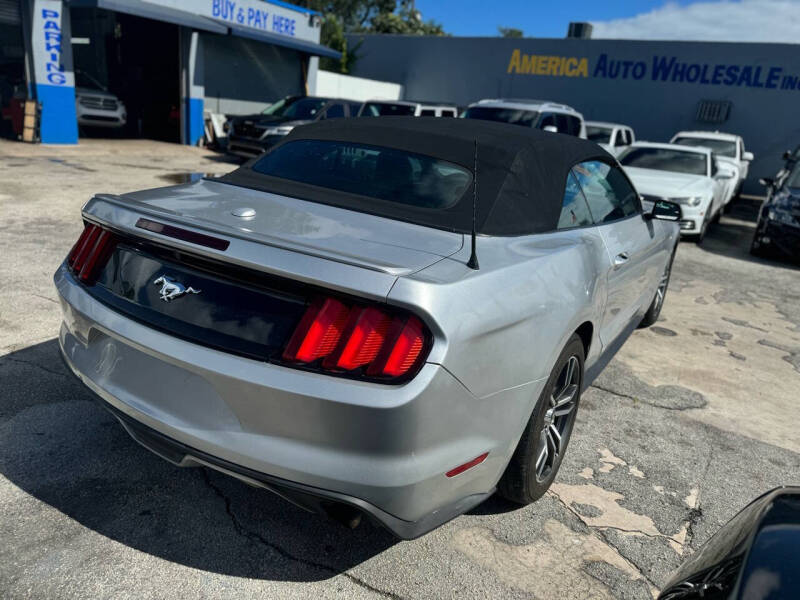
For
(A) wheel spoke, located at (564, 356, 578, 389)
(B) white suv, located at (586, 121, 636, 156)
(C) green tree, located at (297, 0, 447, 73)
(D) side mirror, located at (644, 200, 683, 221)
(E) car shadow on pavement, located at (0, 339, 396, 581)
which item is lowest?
(E) car shadow on pavement, located at (0, 339, 396, 581)

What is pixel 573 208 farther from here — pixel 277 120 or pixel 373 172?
pixel 277 120

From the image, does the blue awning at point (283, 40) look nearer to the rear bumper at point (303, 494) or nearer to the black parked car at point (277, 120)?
the black parked car at point (277, 120)

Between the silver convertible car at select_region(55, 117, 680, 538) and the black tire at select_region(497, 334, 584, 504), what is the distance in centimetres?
1

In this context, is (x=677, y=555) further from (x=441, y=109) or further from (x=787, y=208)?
(x=441, y=109)

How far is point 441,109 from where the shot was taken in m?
14.7

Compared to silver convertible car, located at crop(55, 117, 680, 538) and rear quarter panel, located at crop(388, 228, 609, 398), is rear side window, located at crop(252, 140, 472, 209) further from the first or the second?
rear quarter panel, located at crop(388, 228, 609, 398)

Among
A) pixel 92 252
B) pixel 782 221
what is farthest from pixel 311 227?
pixel 782 221

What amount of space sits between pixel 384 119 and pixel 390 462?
2.36 meters

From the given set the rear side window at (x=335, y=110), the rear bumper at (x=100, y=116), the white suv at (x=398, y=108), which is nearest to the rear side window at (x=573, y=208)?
the white suv at (x=398, y=108)

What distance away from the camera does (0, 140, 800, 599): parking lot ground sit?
2.32 m

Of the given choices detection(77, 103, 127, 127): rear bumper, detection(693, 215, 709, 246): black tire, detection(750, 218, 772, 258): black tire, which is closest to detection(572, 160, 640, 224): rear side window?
detection(750, 218, 772, 258): black tire

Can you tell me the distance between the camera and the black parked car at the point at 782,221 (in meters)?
9.00

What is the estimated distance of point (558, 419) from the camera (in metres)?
3.04

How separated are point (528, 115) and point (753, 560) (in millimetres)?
11707
